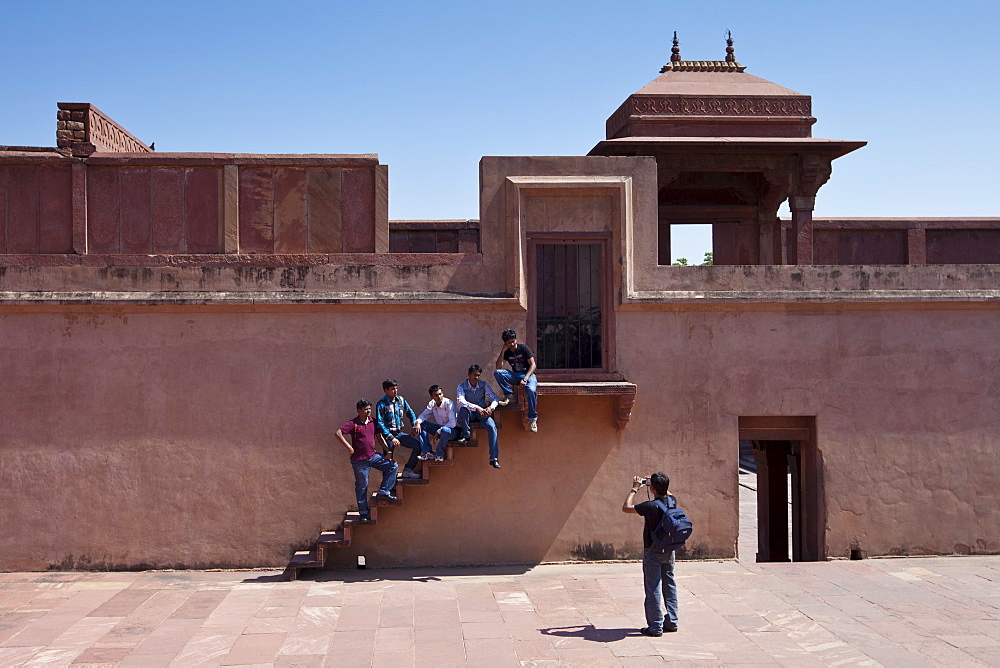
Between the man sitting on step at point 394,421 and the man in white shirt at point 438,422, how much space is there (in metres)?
0.12

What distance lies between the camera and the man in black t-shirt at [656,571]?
360 inches

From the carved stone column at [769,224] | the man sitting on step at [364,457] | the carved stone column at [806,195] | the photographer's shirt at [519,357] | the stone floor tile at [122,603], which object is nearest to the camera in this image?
the stone floor tile at [122,603]

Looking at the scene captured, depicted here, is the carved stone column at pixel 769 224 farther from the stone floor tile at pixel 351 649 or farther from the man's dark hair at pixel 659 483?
the stone floor tile at pixel 351 649

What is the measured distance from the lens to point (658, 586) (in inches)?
366

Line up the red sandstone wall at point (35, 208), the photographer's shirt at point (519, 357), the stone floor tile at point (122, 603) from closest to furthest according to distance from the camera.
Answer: the stone floor tile at point (122, 603) → the photographer's shirt at point (519, 357) → the red sandstone wall at point (35, 208)

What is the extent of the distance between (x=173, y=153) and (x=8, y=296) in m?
2.89

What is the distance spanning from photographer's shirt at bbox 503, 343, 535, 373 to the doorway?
3.31 meters

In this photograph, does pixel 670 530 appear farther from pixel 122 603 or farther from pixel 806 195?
pixel 806 195

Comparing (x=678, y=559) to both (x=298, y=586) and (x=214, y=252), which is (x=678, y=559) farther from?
(x=214, y=252)

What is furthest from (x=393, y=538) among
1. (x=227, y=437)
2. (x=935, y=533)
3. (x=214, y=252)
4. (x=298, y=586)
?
(x=935, y=533)

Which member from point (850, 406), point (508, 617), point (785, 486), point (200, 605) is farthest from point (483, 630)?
point (785, 486)

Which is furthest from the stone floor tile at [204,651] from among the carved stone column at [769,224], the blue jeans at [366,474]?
the carved stone column at [769,224]

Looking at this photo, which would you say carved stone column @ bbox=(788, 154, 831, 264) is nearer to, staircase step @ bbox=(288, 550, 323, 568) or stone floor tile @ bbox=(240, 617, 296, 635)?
staircase step @ bbox=(288, 550, 323, 568)

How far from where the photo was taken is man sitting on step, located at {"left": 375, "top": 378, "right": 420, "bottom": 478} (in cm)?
1170
